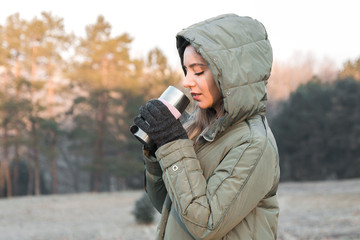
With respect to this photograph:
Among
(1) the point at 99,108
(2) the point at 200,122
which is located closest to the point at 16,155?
(1) the point at 99,108

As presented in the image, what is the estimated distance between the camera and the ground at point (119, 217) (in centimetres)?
903

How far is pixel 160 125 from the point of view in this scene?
5.42 ft

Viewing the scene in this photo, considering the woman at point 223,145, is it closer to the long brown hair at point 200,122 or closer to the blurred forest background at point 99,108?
the long brown hair at point 200,122

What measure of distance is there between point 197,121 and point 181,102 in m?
0.14

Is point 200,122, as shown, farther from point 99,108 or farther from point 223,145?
point 99,108

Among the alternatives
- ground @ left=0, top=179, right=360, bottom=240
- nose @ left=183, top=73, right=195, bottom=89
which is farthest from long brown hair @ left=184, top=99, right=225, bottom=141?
ground @ left=0, top=179, right=360, bottom=240

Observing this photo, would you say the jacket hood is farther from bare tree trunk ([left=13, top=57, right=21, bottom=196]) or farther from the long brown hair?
bare tree trunk ([left=13, top=57, right=21, bottom=196])

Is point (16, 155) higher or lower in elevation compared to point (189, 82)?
lower

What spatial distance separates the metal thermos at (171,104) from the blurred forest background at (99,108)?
23.8 meters

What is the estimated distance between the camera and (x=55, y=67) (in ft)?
84.5

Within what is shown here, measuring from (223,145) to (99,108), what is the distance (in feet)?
84.0

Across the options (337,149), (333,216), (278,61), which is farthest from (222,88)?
(278,61)

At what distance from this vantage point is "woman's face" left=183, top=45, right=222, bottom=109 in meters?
1.71

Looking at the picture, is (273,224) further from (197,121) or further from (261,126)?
(197,121)
